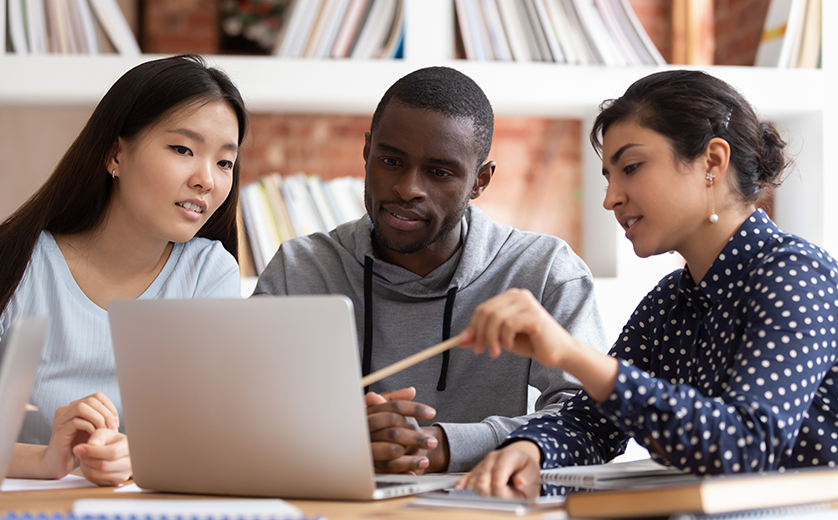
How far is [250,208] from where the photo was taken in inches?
78.5

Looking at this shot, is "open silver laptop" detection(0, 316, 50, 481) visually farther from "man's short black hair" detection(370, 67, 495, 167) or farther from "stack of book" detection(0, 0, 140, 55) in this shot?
"stack of book" detection(0, 0, 140, 55)

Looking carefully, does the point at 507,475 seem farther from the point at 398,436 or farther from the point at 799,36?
the point at 799,36

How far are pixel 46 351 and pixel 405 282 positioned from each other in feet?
2.22

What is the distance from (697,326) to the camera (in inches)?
42.9

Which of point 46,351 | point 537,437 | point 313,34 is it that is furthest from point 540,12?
point 46,351

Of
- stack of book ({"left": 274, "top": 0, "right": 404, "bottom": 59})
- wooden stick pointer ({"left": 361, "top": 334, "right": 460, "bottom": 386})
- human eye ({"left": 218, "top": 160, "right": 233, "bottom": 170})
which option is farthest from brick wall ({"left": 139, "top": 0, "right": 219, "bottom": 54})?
wooden stick pointer ({"left": 361, "top": 334, "right": 460, "bottom": 386})

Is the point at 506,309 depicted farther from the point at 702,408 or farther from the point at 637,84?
the point at 637,84

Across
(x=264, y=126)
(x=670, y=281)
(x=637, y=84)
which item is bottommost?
(x=670, y=281)

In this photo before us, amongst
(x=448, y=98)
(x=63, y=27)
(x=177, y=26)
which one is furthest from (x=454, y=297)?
(x=177, y=26)

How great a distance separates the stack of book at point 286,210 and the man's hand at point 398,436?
1.05m

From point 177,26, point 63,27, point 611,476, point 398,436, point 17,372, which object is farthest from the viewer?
point 177,26

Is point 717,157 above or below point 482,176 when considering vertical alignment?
below

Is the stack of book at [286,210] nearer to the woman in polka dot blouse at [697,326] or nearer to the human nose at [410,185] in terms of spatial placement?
the human nose at [410,185]

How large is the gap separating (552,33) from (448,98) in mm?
643
